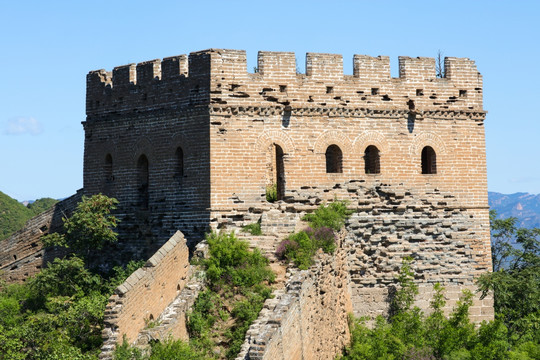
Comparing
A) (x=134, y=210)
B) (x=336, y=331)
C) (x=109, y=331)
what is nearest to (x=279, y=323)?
(x=109, y=331)

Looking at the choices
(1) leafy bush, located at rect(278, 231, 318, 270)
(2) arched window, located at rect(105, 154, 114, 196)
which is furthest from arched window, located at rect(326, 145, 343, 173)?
(2) arched window, located at rect(105, 154, 114, 196)

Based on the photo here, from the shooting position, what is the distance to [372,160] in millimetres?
21609

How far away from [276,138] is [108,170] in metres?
4.68

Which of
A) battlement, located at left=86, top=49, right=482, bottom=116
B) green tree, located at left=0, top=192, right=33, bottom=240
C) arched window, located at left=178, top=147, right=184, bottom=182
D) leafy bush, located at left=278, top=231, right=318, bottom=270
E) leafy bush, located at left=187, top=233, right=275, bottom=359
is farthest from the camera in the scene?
green tree, located at left=0, top=192, right=33, bottom=240

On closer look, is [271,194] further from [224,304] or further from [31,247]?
[31,247]

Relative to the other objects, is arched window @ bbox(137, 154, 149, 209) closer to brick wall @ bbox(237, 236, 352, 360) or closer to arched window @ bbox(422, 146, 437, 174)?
brick wall @ bbox(237, 236, 352, 360)

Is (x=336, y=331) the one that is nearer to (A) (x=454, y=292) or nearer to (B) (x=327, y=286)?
(B) (x=327, y=286)

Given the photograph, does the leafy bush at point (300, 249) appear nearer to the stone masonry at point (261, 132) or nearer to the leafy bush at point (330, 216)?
the leafy bush at point (330, 216)

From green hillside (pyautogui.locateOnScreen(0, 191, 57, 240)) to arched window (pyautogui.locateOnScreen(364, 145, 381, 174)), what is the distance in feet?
71.7

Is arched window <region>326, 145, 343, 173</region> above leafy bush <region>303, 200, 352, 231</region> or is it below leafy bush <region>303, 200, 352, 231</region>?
above

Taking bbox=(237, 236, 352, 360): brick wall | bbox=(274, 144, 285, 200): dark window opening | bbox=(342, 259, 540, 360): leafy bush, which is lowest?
bbox=(342, 259, 540, 360): leafy bush

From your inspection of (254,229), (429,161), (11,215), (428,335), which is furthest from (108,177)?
(11,215)

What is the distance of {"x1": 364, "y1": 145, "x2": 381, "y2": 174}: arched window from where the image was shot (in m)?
21.4

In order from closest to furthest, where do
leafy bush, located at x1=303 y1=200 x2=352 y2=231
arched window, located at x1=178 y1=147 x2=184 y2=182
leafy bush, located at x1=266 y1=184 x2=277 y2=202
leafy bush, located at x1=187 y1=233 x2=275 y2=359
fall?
leafy bush, located at x1=187 y1=233 x2=275 y2=359
leafy bush, located at x1=303 y1=200 x2=352 y2=231
arched window, located at x1=178 y1=147 x2=184 y2=182
leafy bush, located at x1=266 y1=184 x2=277 y2=202
